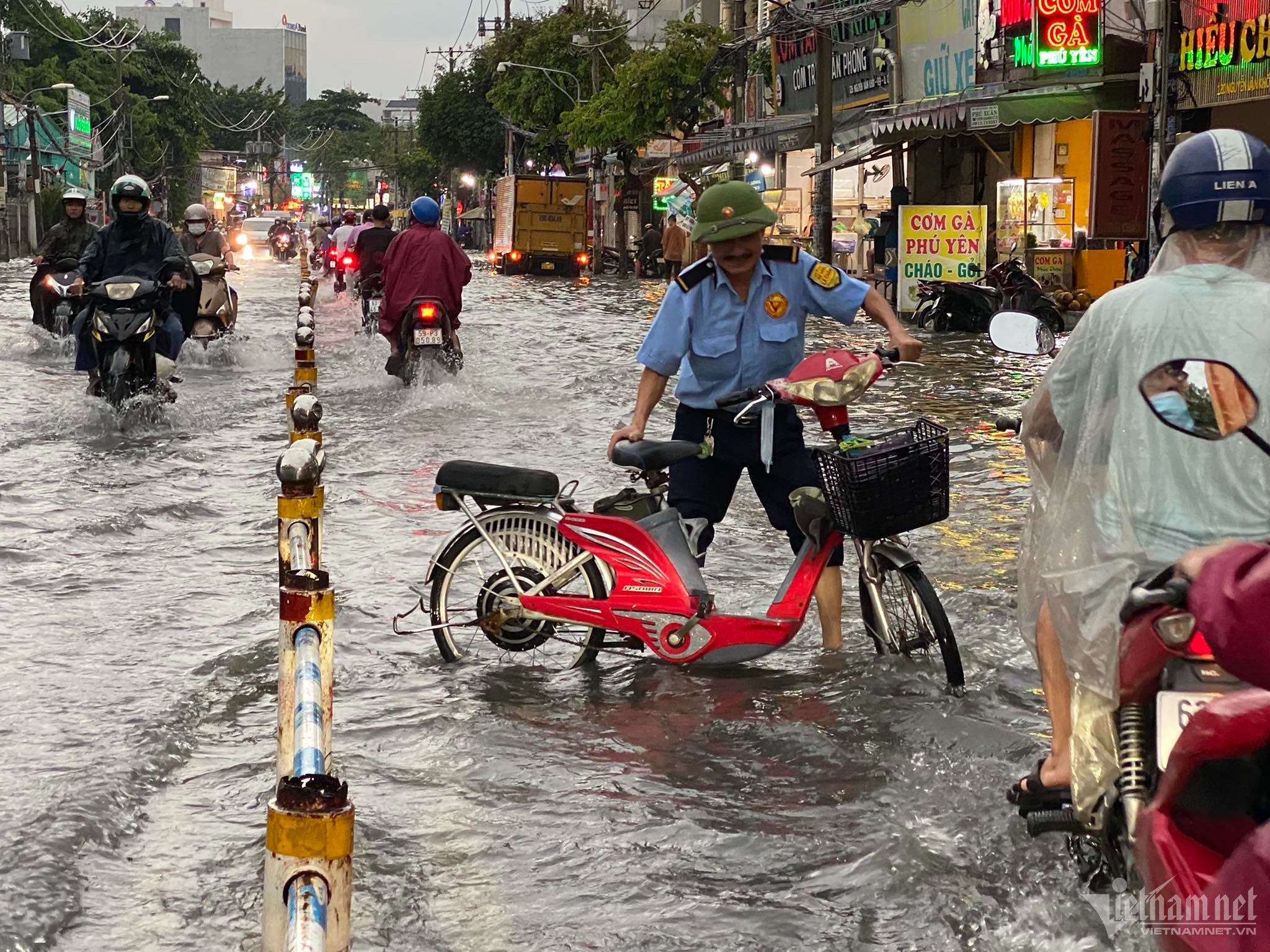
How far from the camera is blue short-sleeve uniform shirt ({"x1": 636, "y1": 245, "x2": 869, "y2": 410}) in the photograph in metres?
6.13

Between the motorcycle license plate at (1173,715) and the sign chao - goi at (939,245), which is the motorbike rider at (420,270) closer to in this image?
the sign chao - goi at (939,245)

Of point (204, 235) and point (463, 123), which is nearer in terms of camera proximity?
point (204, 235)

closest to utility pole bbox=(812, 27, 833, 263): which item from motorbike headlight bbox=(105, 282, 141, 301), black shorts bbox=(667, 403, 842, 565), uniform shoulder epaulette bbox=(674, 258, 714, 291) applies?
motorbike headlight bbox=(105, 282, 141, 301)

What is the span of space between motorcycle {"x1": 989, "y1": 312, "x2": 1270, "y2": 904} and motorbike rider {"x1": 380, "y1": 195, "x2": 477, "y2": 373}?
11889 millimetres

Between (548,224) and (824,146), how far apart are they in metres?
20.8

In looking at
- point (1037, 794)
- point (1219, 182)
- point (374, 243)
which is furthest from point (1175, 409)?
point (374, 243)

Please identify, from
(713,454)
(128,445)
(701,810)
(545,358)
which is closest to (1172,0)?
(545,358)

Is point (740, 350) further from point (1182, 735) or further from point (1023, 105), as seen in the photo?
point (1023, 105)

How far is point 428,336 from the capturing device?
1462 cm

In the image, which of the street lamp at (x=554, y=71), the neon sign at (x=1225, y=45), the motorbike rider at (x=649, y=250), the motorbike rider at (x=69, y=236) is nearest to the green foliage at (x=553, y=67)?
the street lamp at (x=554, y=71)

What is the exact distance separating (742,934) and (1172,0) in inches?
689

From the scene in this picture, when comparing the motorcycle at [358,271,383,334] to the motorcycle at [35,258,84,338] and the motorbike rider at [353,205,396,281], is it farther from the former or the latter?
the motorcycle at [35,258,84,338]

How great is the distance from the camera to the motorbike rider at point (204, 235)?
19.4 meters

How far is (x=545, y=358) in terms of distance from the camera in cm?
1975
